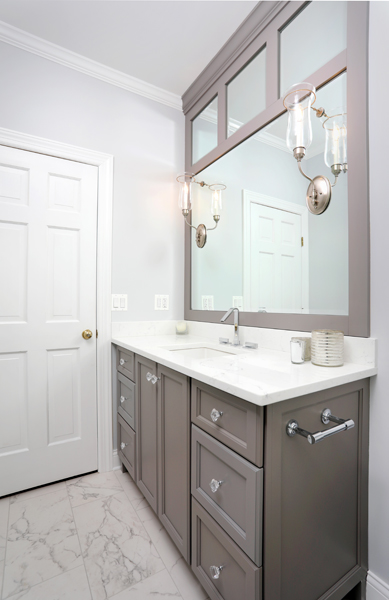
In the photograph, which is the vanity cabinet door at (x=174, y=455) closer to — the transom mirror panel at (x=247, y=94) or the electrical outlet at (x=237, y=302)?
the electrical outlet at (x=237, y=302)

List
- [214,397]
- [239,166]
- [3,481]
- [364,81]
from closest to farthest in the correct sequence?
[214,397], [364,81], [3,481], [239,166]

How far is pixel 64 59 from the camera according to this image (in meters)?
1.85

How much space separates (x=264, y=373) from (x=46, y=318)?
141 centimetres

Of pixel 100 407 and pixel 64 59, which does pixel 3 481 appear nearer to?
pixel 100 407

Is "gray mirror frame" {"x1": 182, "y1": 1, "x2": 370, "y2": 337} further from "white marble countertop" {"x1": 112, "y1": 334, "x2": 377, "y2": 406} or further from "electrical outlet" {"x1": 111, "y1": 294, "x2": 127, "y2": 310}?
"electrical outlet" {"x1": 111, "y1": 294, "x2": 127, "y2": 310}

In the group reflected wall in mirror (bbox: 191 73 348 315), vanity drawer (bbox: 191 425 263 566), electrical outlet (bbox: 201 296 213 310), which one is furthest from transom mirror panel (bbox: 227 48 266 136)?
vanity drawer (bbox: 191 425 263 566)

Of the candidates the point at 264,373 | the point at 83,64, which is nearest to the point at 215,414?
the point at 264,373

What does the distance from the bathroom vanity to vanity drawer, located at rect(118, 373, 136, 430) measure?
45 cm

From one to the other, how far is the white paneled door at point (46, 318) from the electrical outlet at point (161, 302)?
448 millimetres

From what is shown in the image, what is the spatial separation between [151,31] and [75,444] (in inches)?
99.7

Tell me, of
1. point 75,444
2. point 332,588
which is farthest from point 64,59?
point 332,588

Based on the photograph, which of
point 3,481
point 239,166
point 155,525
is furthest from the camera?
point 239,166

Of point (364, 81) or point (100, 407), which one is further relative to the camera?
point (100, 407)

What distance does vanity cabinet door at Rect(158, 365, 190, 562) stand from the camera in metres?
1.15
